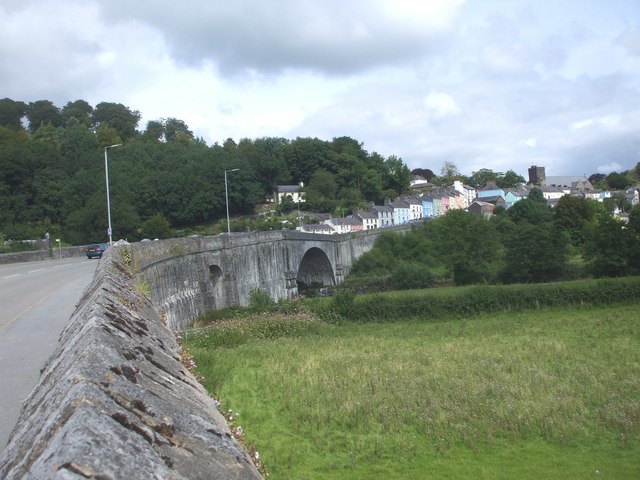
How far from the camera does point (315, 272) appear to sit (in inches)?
2367

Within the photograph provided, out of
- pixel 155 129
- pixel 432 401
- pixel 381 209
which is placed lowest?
pixel 432 401

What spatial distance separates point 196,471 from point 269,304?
34164 millimetres

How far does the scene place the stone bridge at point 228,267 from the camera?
21031 millimetres

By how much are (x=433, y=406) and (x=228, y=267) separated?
→ 2029cm

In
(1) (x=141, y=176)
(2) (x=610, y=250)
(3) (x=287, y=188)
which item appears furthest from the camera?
(3) (x=287, y=188)

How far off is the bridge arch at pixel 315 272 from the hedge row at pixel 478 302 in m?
18.1

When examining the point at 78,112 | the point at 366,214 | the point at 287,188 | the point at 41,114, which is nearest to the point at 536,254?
the point at 366,214

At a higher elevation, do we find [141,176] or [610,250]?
[141,176]

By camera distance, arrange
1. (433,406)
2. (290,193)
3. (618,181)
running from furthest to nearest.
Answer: (618,181), (290,193), (433,406)

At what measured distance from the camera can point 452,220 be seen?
192 ft

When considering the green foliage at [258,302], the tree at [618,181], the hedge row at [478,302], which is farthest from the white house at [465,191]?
the green foliage at [258,302]

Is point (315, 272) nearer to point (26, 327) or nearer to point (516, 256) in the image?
point (516, 256)

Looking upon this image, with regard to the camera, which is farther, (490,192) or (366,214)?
(490,192)

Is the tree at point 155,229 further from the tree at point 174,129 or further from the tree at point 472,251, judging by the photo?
the tree at point 174,129
